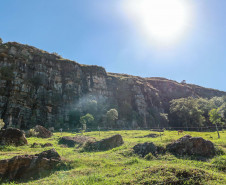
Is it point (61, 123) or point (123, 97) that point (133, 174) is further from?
point (123, 97)

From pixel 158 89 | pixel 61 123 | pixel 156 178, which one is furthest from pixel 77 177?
pixel 158 89

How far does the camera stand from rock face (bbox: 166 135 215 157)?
11429mm

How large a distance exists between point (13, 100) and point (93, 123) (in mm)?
27624

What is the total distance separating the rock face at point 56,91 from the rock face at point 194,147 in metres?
44.9

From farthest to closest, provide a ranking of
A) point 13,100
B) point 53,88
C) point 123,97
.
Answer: point 123,97 < point 53,88 < point 13,100

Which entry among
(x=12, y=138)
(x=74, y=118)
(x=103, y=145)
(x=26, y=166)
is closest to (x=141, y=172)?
(x=26, y=166)

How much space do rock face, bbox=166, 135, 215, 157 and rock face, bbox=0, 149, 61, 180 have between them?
8.96 metres

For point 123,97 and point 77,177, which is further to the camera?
point 123,97

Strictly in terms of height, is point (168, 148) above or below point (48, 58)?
below

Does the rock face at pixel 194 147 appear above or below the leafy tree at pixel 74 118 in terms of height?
below

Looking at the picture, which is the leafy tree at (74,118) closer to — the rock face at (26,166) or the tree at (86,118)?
the tree at (86,118)

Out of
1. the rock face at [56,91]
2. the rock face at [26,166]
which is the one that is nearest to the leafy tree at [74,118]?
the rock face at [56,91]

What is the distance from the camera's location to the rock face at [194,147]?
1143cm

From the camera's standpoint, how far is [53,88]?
59.2 metres
